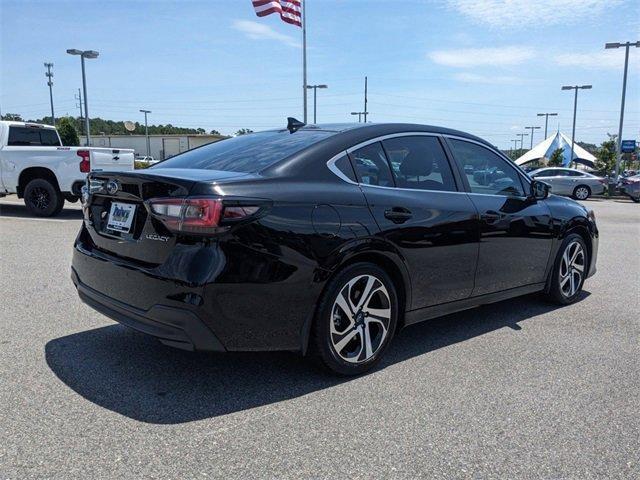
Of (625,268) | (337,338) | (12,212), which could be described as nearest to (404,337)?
(337,338)

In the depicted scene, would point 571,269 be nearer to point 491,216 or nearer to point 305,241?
point 491,216

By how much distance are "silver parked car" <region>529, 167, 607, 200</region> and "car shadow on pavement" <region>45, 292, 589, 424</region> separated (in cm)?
2350

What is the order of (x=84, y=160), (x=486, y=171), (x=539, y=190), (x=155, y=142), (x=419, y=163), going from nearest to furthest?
(x=419, y=163) → (x=486, y=171) → (x=539, y=190) → (x=84, y=160) → (x=155, y=142)

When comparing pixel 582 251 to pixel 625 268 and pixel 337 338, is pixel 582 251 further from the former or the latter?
pixel 337 338

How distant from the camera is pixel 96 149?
37.0 feet

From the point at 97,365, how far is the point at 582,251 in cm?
457

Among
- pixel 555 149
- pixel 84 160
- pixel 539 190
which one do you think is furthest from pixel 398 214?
pixel 555 149

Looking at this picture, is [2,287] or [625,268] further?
[625,268]

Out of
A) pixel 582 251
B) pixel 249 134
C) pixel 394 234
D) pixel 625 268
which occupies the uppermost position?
pixel 249 134

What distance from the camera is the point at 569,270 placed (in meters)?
5.42

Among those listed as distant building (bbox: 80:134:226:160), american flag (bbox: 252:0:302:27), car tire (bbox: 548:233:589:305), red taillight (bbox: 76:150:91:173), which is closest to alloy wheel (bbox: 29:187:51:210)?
red taillight (bbox: 76:150:91:173)

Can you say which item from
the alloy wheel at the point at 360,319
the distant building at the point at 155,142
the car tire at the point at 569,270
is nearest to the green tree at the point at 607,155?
the distant building at the point at 155,142

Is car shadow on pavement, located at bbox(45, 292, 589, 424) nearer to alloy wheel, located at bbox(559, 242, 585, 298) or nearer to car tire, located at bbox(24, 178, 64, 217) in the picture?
alloy wheel, located at bbox(559, 242, 585, 298)

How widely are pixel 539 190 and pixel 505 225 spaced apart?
795 mm
